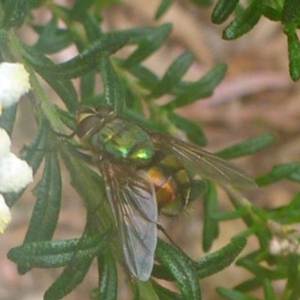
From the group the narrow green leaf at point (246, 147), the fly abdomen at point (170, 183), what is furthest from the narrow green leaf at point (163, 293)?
the narrow green leaf at point (246, 147)

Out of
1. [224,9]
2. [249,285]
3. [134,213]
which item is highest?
[224,9]

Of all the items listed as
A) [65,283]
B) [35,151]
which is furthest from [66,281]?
[35,151]

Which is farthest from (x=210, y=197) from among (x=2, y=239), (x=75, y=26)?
(x=2, y=239)

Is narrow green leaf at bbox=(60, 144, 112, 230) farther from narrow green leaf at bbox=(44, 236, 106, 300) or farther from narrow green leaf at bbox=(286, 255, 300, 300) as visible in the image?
narrow green leaf at bbox=(286, 255, 300, 300)

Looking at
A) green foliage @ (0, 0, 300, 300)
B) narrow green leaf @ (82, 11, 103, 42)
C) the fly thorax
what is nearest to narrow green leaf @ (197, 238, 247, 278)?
green foliage @ (0, 0, 300, 300)

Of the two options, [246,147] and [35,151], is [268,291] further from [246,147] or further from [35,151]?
[35,151]

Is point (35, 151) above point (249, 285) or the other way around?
above
